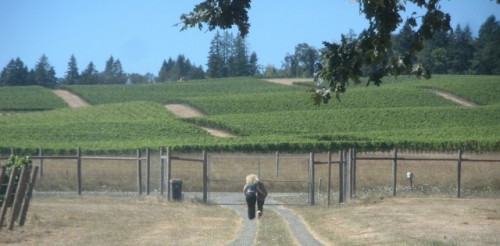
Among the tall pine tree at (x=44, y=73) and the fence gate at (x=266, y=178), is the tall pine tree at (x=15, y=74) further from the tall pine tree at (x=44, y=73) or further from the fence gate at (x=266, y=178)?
the fence gate at (x=266, y=178)

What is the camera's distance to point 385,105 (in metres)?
74.8

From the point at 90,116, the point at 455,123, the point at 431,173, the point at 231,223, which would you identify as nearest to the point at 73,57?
the point at 90,116

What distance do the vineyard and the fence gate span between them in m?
6.25

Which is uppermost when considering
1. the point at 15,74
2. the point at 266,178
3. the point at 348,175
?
the point at 15,74

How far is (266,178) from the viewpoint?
41.9 metres

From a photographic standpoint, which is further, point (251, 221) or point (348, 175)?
point (348, 175)

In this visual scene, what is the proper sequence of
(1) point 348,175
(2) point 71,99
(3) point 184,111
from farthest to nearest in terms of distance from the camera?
(2) point 71,99 → (3) point 184,111 → (1) point 348,175

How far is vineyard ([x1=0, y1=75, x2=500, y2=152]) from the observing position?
178ft

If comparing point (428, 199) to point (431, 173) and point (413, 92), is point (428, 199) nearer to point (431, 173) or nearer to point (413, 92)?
point (431, 173)

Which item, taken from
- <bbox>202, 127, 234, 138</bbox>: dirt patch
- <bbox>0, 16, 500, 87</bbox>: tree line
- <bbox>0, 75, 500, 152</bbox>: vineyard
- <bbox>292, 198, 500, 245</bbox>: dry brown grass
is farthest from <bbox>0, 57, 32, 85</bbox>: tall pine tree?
<bbox>292, 198, 500, 245</bbox>: dry brown grass

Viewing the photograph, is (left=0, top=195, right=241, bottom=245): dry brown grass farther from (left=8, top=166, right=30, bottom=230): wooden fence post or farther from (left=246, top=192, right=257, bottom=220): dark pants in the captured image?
(left=246, top=192, right=257, bottom=220): dark pants

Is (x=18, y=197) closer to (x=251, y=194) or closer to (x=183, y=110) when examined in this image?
(x=251, y=194)

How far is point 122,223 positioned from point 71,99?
73.1 meters

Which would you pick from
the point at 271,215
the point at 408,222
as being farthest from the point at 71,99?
the point at 408,222
